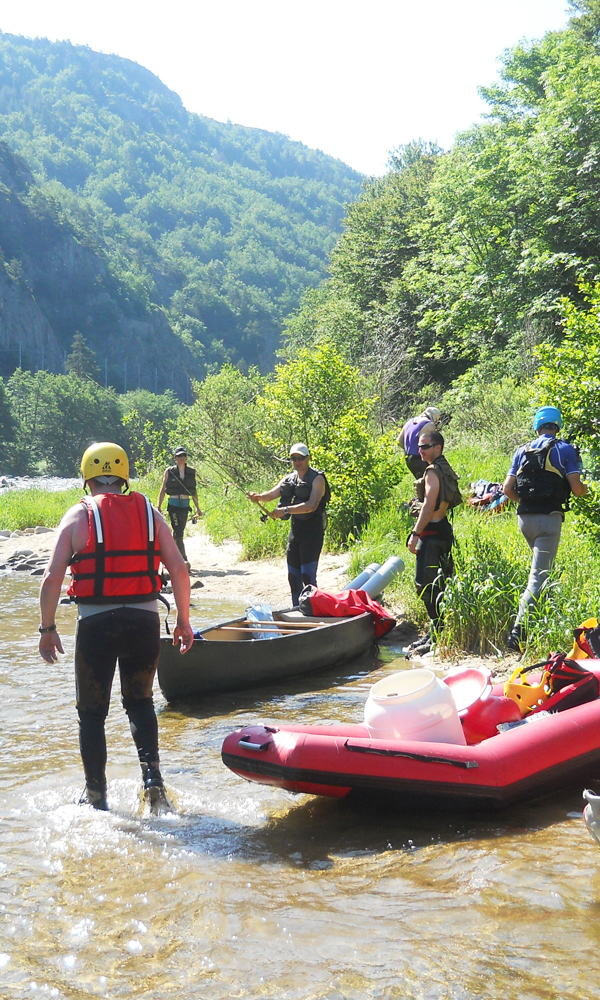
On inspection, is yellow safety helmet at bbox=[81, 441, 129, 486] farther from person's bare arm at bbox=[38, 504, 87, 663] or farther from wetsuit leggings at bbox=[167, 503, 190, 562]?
wetsuit leggings at bbox=[167, 503, 190, 562]

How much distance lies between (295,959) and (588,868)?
1324mm

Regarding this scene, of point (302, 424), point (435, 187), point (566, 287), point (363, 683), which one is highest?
point (435, 187)

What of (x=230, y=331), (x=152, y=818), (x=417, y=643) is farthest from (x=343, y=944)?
(x=230, y=331)

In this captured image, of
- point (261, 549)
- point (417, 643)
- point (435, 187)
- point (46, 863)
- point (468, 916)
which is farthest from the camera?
point (435, 187)

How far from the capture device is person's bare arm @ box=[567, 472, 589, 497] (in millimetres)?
6133

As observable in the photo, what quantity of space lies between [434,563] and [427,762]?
342cm

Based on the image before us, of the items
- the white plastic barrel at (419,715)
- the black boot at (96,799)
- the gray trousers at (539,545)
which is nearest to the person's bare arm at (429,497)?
the gray trousers at (539,545)

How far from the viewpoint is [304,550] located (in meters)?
8.12

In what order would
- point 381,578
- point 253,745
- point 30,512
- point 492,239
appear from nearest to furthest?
point 253,745 < point 381,578 < point 30,512 < point 492,239

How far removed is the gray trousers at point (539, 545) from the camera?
6.38 meters

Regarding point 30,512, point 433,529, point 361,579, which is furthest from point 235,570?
point 30,512

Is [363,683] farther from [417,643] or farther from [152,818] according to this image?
[152,818]

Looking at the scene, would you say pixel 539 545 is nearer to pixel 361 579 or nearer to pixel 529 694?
pixel 529 694

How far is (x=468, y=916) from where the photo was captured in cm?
309
